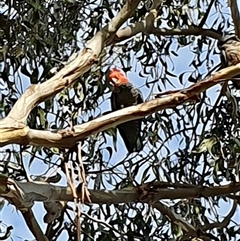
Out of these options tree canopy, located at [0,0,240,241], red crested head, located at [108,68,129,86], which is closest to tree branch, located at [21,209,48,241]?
tree canopy, located at [0,0,240,241]

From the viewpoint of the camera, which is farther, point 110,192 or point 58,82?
point 110,192

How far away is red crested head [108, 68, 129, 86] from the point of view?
2641 millimetres

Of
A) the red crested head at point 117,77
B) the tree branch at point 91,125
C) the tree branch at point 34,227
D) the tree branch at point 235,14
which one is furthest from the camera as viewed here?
the red crested head at point 117,77

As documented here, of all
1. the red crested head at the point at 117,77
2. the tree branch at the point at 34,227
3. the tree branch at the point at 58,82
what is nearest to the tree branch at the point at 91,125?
the tree branch at the point at 58,82

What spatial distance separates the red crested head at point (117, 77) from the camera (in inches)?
104

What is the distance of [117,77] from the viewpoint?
2744 mm

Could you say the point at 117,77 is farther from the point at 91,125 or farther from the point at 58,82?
the point at 91,125

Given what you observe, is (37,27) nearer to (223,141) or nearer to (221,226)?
(223,141)

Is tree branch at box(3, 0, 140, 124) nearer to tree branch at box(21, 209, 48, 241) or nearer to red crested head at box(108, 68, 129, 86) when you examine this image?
tree branch at box(21, 209, 48, 241)

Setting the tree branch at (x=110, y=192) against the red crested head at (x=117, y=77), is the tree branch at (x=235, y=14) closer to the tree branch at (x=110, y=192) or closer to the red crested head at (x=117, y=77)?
the tree branch at (x=110, y=192)

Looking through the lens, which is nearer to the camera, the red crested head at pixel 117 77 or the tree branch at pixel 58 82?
the tree branch at pixel 58 82

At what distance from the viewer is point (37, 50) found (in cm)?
218

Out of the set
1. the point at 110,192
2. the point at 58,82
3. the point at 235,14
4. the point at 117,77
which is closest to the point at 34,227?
the point at 110,192

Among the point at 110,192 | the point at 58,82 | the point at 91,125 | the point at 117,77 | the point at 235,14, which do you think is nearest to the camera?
the point at 91,125
